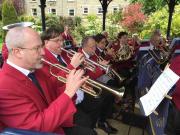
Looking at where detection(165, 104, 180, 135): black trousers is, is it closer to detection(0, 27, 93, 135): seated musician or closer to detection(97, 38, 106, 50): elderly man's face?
detection(0, 27, 93, 135): seated musician

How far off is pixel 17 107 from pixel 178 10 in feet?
64.1

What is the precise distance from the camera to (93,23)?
25.1m

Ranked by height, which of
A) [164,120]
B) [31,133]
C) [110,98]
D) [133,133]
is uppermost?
[31,133]

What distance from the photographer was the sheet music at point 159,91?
2430 mm

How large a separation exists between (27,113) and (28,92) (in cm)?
21

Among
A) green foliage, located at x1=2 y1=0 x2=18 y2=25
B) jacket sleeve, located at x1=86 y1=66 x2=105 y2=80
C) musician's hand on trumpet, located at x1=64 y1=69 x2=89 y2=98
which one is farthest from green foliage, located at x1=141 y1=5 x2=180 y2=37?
musician's hand on trumpet, located at x1=64 y1=69 x2=89 y2=98

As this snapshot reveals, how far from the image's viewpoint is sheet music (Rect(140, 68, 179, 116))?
2430 millimetres

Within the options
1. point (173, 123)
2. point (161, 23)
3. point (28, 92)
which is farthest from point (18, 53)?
point (161, 23)

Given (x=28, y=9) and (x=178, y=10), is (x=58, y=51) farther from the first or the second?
(x=28, y=9)

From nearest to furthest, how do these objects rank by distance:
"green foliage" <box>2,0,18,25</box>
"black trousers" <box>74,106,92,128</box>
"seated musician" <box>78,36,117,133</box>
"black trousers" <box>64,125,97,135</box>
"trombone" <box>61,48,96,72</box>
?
"black trousers" <box>64,125,97,135</box>
"black trousers" <box>74,106,92,128</box>
"seated musician" <box>78,36,117,133</box>
"trombone" <box>61,48,96,72</box>
"green foliage" <box>2,0,18,25</box>

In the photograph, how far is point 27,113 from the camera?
7.28 ft

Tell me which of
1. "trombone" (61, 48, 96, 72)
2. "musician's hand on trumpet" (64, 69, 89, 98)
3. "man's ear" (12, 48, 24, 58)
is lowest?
"trombone" (61, 48, 96, 72)

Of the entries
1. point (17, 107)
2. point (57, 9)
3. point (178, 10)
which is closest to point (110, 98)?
point (17, 107)

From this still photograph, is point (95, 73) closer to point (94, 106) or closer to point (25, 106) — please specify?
point (94, 106)
